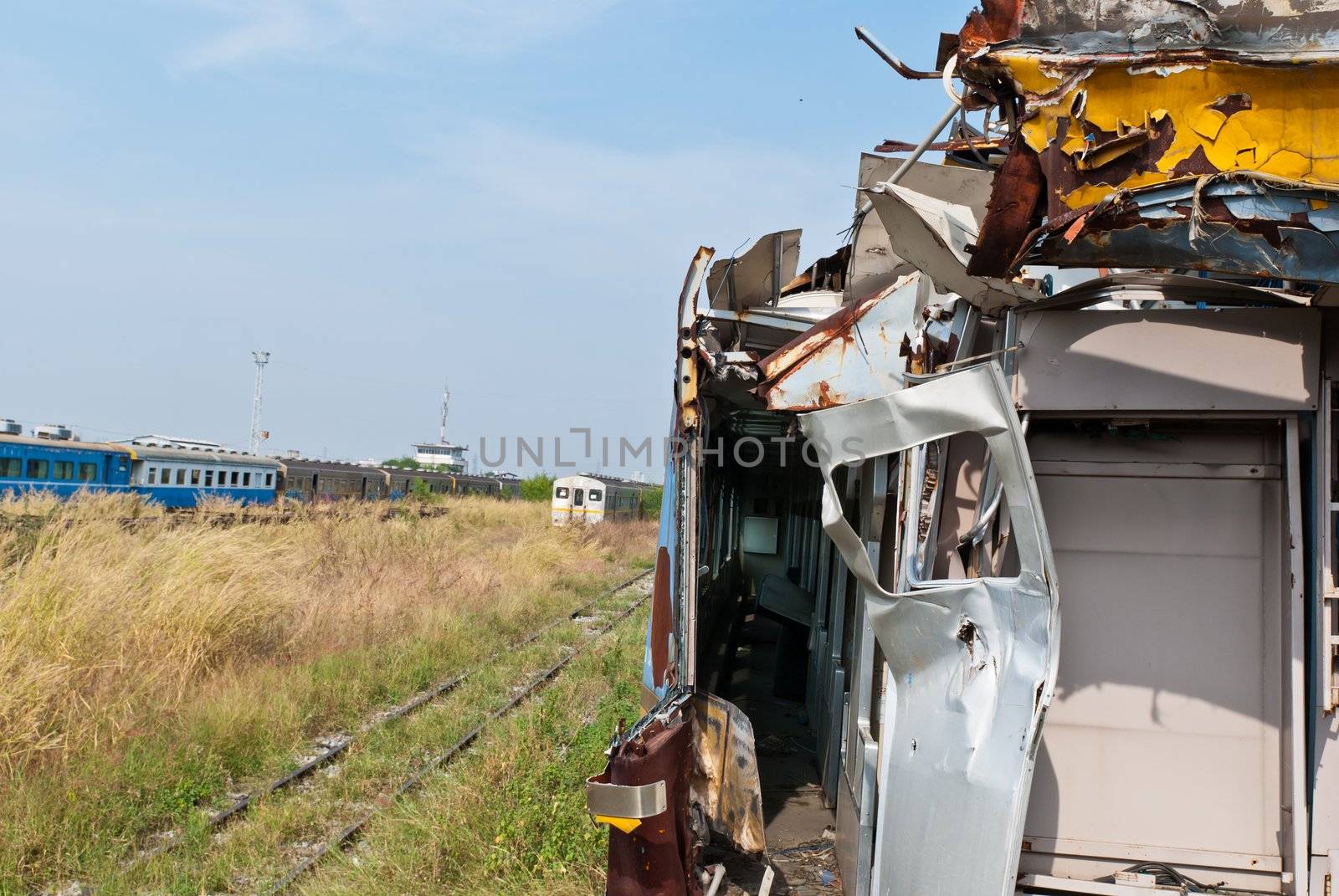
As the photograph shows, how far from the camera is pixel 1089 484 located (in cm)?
407

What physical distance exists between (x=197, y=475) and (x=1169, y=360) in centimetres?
3405

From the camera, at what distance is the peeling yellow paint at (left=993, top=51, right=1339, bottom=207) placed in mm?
3088

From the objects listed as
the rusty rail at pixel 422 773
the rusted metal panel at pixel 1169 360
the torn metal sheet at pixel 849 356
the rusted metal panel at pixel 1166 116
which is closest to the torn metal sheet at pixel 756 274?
the torn metal sheet at pixel 849 356

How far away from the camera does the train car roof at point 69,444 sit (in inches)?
1037

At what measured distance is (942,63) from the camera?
5715 millimetres

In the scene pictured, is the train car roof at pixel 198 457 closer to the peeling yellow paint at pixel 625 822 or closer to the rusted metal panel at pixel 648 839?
the rusted metal panel at pixel 648 839

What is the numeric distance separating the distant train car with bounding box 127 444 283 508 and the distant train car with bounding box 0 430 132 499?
616mm

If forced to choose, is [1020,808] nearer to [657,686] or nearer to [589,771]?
Result: [657,686]

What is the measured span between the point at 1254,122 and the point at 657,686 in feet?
12.3

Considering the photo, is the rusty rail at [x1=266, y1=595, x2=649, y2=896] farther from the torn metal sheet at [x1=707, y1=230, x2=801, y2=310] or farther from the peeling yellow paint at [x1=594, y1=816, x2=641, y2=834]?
the torn metal sheet at [x1=707, y1=230, x2=801, y2=310]

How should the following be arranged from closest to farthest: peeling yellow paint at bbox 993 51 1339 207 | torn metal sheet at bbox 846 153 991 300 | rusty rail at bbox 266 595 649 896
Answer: peeling yellow paint at bbox 993 51 1339 207 → torn metal sheet at bbox 846 153 991 300 → rusty rail at bbox 266 595 649 896

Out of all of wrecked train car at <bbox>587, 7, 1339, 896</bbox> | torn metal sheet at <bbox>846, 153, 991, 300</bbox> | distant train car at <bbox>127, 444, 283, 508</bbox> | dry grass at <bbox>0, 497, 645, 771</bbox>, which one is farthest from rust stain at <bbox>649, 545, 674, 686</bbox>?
distant train car at <bbox>127, 444, 283, 508</bbox>

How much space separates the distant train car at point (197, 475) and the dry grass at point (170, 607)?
12.6 metres

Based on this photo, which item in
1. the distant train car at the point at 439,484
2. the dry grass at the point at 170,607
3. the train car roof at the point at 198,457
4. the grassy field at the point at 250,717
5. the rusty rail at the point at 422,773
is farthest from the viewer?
the distant train car at the point at 439,484
